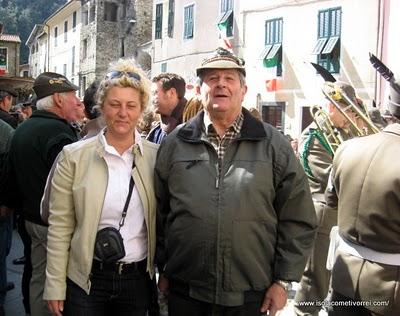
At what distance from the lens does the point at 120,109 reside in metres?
2.59

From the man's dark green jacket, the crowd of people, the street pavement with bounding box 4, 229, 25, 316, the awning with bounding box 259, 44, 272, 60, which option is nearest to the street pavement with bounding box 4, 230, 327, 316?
the street pavement with bounding box 4, 229, 25, 316

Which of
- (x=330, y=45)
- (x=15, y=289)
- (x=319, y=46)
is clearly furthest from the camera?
(x=319, y=46)

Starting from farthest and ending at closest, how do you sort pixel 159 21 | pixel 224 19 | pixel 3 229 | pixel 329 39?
pixel 159 21 → pixel 224 19 → pixel 329 39 → pixel 3 229

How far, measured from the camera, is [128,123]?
8.57 feet

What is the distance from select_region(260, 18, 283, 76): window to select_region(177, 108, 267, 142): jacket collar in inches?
659

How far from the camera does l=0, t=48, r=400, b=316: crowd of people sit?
2393 mm

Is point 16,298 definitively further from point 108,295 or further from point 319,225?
point 319,225

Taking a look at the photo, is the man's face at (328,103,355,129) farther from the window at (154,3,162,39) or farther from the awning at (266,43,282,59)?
the window at (154,3,162,39)

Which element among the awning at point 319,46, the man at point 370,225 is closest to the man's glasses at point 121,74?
the man at point 370,225

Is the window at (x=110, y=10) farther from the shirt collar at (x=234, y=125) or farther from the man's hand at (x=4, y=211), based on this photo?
the shirt collar at (x=234, y=125)

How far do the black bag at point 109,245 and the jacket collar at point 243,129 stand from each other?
1.98 feet

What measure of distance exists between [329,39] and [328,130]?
13.6 m

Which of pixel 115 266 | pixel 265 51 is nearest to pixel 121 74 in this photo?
pixel 115 266

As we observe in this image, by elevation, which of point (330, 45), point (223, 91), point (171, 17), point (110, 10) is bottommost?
point (223, 91)
